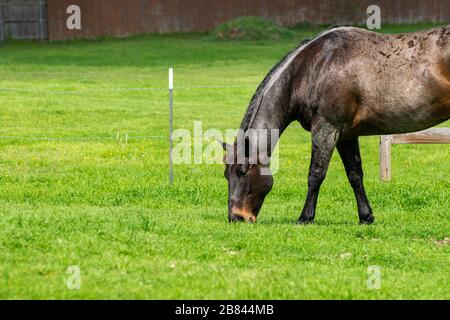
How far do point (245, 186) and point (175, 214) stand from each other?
1.30 m

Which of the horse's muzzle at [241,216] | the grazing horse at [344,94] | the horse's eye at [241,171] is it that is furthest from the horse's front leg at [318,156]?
the horse's eye at [241,171]

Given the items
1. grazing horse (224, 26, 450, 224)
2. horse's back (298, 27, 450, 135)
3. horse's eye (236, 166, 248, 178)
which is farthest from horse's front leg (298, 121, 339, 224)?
horse's eye (236, 166, 248, 178)

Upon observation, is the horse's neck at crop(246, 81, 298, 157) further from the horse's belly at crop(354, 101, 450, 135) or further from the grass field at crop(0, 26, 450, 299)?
the grass field at crop(0, 26, 450, 299)

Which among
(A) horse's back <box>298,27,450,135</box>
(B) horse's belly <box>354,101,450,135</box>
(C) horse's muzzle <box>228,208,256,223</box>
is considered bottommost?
(C) horse's muzzle <box>228,208,256,223</box>

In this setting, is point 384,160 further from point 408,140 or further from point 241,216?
point 241,216

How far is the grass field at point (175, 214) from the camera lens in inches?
318

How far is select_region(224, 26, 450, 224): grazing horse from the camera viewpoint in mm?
10812

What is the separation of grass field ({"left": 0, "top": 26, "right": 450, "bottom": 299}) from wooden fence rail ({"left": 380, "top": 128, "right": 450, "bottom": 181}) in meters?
0.43

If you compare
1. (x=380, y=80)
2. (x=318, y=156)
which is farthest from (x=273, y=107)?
(x=380, y=80)

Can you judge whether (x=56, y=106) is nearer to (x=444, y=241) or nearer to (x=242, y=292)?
(x=444, y=241)

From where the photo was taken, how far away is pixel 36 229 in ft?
30.4

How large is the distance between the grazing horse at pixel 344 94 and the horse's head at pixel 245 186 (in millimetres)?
11

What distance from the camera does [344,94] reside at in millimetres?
10992

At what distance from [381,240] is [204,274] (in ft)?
8.97
